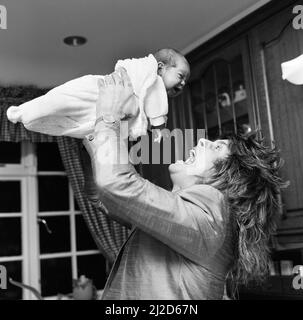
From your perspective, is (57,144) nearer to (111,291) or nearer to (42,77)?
(42,77)

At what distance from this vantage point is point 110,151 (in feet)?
2.68

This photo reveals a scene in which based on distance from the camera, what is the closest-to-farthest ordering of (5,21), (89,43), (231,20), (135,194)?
(135,194) < (5,21) < (231,20) < (89,43)

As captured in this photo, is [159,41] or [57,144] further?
[57,144]

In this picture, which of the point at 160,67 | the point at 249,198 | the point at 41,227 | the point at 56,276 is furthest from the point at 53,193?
the point at 249,198

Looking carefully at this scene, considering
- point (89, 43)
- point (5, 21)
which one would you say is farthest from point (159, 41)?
point (5, 21)

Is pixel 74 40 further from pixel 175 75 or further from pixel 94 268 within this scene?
pixel 94 268

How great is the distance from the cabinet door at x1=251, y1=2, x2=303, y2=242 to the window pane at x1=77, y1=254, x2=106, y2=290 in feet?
5.43

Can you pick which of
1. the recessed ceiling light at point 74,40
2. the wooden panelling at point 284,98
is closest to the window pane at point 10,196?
the recessed ceiling light at point 74,40

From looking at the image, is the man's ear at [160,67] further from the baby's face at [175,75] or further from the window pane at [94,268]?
the window pane at [94,268]

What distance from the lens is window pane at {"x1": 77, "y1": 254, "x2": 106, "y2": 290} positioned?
3129 mm

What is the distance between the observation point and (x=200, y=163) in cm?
106

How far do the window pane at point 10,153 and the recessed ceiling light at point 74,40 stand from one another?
3.38 ft

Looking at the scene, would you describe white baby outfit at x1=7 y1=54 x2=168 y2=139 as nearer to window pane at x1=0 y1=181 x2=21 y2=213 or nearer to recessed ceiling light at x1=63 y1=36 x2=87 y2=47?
recessed ceiling light at x1=63 y1=36 x2=87 y2=47
